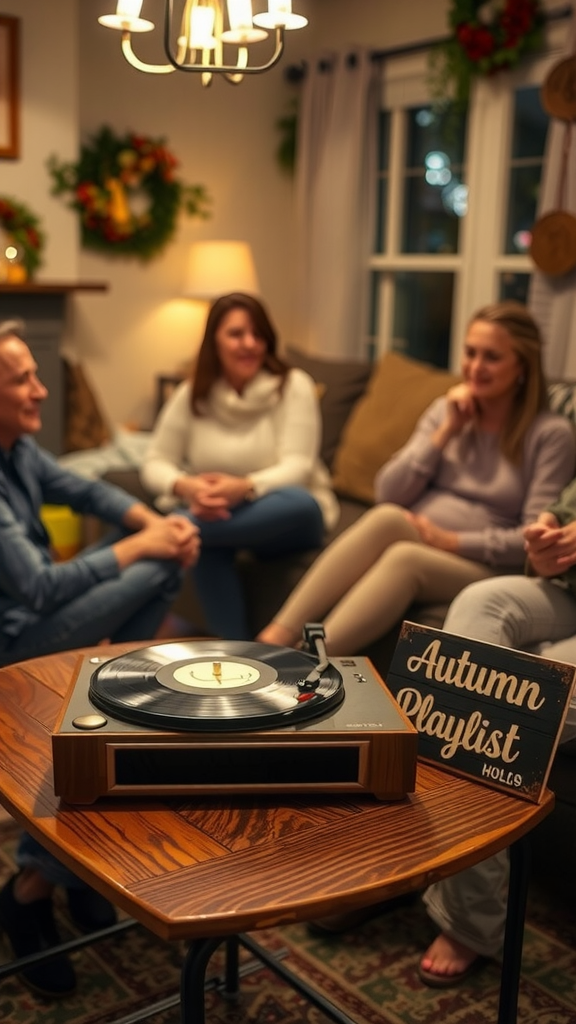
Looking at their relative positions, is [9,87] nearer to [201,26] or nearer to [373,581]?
[373,581]

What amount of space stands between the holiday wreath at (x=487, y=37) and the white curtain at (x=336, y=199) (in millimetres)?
591

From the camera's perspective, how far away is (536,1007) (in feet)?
5.39

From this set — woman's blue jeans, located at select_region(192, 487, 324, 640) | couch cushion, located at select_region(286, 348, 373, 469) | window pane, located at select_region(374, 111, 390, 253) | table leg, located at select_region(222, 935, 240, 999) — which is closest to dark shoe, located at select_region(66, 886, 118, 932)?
table leg, located at select_region(222, 935, 240, 999)

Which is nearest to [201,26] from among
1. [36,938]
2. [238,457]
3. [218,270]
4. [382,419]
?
[36,938]

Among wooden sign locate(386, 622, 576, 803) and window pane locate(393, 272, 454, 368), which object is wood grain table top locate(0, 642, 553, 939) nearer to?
wooden sign locate(386, 622, 576, 803)

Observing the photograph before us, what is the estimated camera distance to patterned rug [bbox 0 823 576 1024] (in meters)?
1.61

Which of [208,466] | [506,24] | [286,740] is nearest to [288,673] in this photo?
[286,740]

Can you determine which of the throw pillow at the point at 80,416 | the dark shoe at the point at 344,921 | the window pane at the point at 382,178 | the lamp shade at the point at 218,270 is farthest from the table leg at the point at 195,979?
the window pane at the point at 382,178

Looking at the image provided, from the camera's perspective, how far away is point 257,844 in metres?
1.10

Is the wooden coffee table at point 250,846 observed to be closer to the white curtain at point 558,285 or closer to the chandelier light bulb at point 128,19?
the chandelier light bulb at point 128,19

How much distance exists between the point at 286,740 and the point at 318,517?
170 cm

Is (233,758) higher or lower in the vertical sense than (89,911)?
higher

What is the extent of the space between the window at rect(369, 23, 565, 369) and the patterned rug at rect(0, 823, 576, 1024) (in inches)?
116

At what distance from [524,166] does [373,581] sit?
8.16 ft
